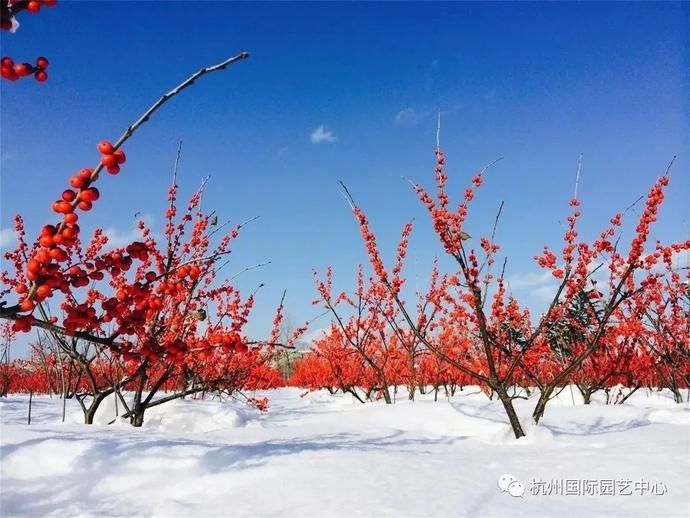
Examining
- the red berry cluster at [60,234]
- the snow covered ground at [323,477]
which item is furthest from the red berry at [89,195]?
the snow covered ground at [323,477]

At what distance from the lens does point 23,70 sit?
1.81 metres

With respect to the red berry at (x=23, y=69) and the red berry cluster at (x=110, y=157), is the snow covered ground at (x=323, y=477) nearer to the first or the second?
the red berry cluster at (x=110, y=157)

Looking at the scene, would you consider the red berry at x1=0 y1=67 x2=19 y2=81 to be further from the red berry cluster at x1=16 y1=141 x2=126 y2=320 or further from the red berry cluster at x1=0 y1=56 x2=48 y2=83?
the red berry cluster at x1=16 y1=141 x2=126 y2=320

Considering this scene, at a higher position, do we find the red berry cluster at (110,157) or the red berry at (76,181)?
the red berry cluster at (110,157)

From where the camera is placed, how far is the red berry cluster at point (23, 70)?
1.79 meters

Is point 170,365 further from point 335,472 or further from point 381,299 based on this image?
point 381,299

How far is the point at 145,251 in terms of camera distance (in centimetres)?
228

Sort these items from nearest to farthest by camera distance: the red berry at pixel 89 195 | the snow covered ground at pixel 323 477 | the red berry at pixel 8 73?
the red berry at pixel 8 73 < the red berry at pixel 89 195 < the snow covered ground at pixel 323 477

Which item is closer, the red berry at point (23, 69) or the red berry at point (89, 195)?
the red berry at point (23, 69)

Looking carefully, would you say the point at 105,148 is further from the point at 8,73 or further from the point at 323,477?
the point at 323,477

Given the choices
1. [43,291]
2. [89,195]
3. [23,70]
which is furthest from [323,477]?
[23,70]

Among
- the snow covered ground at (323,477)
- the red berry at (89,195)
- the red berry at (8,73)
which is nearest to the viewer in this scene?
the red berry at (8,73)

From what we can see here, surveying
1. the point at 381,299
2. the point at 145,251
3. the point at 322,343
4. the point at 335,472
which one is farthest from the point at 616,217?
the point at 322,343

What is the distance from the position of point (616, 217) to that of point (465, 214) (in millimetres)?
1692
